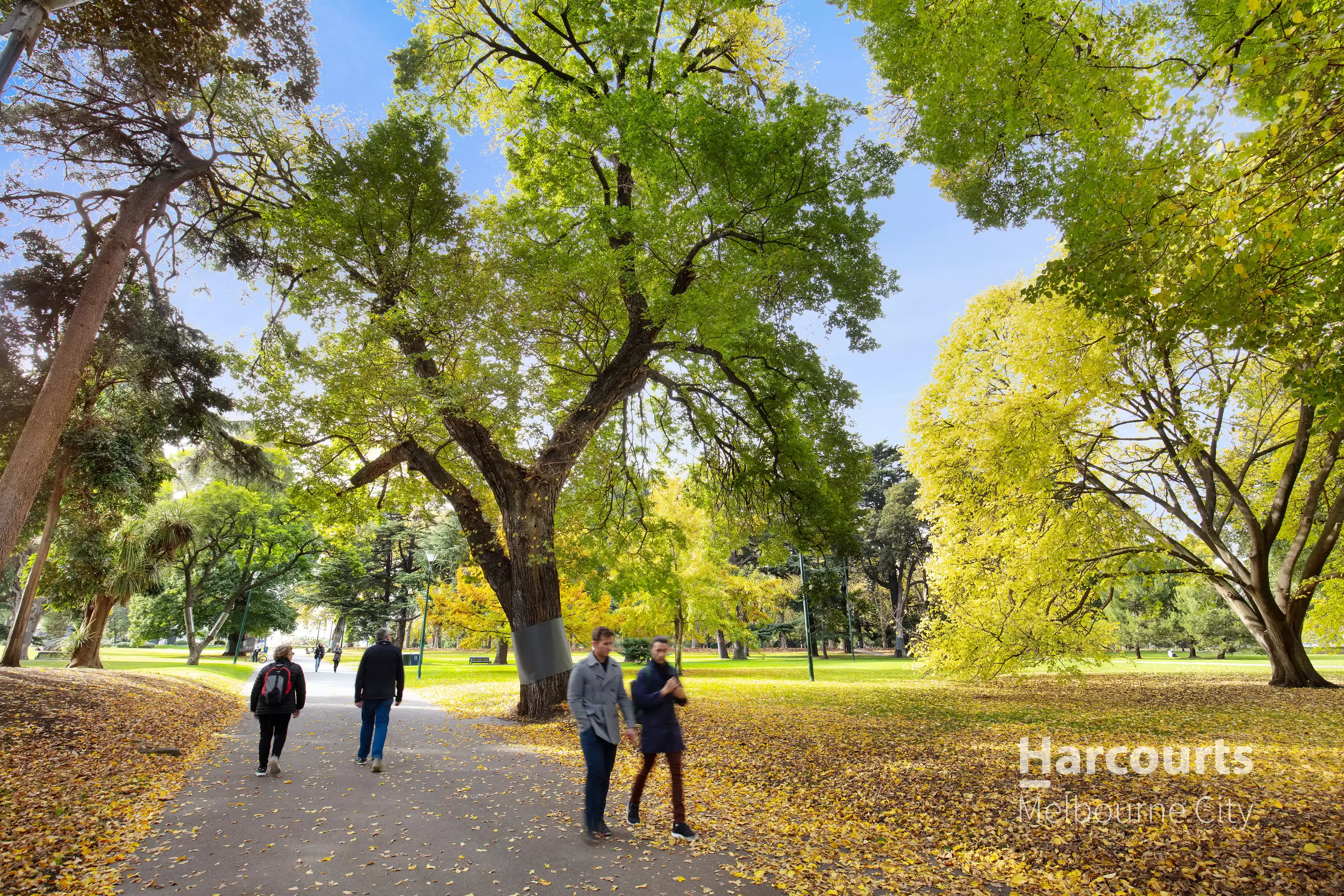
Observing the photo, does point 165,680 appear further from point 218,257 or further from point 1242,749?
point 1242,749

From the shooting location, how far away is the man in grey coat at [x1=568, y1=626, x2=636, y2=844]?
4902mm

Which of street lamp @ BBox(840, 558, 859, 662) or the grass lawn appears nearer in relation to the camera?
the grass lawn

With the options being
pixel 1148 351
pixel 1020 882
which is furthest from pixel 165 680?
pixel 1148 351

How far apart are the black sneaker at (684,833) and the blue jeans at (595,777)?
0.63 meters

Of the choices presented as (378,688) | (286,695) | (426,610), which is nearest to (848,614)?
(426,610)

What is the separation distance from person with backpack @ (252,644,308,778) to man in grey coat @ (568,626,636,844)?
3.91 metres

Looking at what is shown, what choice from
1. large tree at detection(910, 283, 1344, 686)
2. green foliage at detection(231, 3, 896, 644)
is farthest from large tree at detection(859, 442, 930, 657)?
green foliage at detection(231, 3, 896, 644)

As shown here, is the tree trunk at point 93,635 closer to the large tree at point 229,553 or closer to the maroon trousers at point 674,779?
the large tree at point 229,553

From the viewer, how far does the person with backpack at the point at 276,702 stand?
22.8 ft

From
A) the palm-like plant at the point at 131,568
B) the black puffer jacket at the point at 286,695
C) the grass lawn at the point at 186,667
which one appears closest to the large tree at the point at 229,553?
the grass lawn at the point at 186,667

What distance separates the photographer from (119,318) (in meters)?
12.3

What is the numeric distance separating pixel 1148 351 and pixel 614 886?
16.6 m

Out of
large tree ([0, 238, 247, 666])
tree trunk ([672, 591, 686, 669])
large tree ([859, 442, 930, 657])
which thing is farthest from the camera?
large tree ([859, 442, 930, 657])

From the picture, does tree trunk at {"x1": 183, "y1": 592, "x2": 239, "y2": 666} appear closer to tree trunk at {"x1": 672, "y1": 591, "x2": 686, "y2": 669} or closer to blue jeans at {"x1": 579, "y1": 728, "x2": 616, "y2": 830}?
tree trunk at {"x1": 672, "y1": 591, "x2": 686, "y2": 669}
